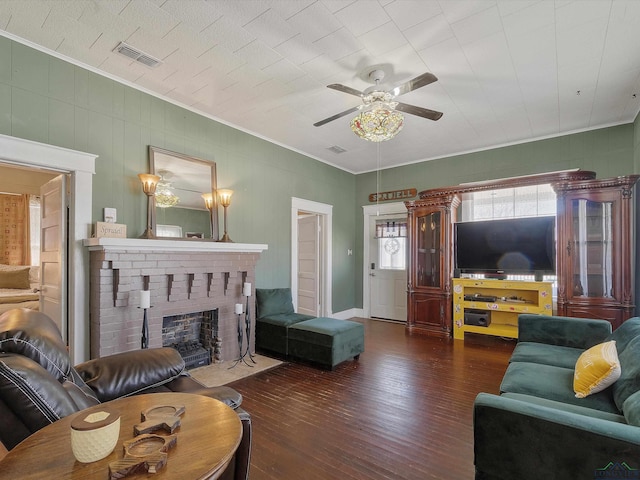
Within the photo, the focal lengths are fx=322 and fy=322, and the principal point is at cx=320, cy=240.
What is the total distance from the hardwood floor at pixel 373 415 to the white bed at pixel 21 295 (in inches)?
145

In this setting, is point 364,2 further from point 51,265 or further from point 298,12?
point 51,265

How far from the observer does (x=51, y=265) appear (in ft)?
10.5

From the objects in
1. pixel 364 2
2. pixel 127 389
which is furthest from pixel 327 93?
pixel 127 389

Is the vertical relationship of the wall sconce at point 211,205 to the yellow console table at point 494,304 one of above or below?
above

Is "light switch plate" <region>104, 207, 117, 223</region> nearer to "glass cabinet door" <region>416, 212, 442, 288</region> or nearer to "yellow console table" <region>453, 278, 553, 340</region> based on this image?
"glass cabinet door" <region>416, 212, 442, 288</region>

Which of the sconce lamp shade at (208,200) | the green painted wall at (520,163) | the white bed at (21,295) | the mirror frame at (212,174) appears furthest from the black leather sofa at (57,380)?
the green painted wall at (520,163)

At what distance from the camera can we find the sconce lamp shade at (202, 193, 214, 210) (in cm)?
392

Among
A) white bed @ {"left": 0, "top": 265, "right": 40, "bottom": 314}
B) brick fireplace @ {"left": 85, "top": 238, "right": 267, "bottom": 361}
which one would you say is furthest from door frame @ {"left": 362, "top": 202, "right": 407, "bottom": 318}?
white bed @ {"left": 0, "top": 265, "right": 40, "bottom": 314}

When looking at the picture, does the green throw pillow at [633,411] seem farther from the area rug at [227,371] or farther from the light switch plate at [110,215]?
the light switch plate at [110,215]

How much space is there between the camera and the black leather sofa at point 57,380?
1.16 metres

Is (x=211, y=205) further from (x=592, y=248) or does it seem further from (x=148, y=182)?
(x=592, y=248)

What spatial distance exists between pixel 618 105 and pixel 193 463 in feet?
16.6

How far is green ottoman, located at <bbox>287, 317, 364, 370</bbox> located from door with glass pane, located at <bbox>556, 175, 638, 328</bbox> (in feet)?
8.82

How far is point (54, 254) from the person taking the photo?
10.3 ft
